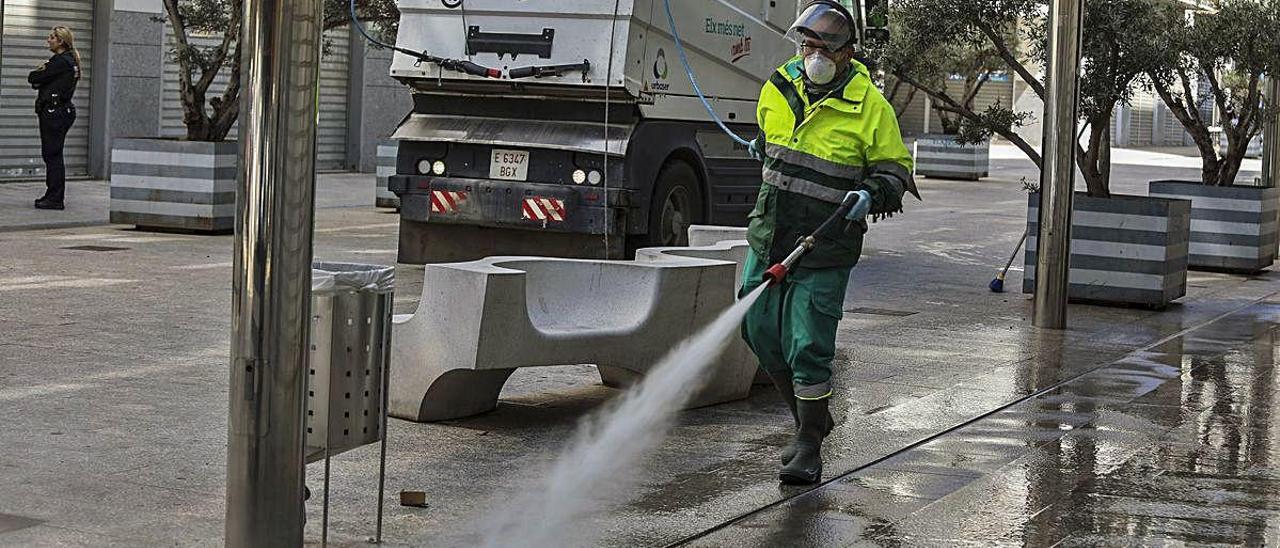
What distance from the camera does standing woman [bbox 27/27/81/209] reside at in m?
18.0

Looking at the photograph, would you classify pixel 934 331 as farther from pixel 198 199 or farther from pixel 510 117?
pixel 198 199

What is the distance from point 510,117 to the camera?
13648 mm

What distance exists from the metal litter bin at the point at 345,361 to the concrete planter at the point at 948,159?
27949 millimetres

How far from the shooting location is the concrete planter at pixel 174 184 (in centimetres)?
1622

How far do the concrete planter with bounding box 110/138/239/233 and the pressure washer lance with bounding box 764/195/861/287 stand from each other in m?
10.3

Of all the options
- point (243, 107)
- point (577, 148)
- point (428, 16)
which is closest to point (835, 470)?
point (243, 107)

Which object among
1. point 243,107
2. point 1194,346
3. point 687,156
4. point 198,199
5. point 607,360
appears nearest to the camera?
point 243,107

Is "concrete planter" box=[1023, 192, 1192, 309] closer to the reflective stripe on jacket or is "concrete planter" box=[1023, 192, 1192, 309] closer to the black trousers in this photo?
the reflective stripe on jacket

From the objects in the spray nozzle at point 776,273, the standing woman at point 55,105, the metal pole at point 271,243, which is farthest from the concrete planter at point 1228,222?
the metal pole at point 271,243

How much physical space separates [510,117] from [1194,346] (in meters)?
5.31

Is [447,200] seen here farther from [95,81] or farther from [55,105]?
[95,81]

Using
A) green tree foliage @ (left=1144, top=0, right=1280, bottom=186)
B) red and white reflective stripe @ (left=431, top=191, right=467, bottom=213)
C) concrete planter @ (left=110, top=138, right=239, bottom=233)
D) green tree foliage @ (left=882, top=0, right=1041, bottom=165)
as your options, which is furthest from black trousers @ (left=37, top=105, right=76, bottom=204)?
green tree foliage @ (left=1144, top=0, right=1280, bottom=186)

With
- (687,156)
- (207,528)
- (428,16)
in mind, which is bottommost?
(207,528)

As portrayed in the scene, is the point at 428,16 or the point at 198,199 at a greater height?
the point at 428,16
